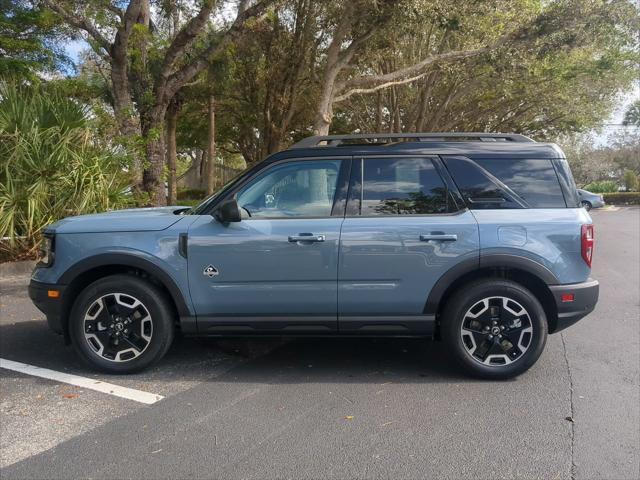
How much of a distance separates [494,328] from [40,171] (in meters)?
7.84

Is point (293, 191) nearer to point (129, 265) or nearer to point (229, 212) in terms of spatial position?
point (229, 212)

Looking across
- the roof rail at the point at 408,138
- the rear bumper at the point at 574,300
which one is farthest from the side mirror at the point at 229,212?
the rear bumper at the point at 574,300

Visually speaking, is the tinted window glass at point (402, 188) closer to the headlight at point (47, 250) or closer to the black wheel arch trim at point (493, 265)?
the black wheel arch trim at point (493, 265)

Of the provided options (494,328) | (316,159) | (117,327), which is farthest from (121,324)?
(494,328)

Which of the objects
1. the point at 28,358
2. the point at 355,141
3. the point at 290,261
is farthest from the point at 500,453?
the point at 28,358

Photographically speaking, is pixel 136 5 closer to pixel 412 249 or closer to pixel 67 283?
pixel 67 283

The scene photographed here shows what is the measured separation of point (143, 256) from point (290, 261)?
46.2 inches

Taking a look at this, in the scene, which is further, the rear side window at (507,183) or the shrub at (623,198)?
the shrub at (623,198)

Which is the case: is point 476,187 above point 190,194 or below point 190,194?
below

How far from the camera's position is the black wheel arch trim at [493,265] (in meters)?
4.43

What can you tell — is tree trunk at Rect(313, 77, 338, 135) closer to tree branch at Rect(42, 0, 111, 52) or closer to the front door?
tree branch at Rect(42, 0, 111, 52)

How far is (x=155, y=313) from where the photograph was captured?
461 centimetres

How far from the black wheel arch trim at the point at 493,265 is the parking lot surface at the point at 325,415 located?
82cm

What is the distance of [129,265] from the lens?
15.0 ft
